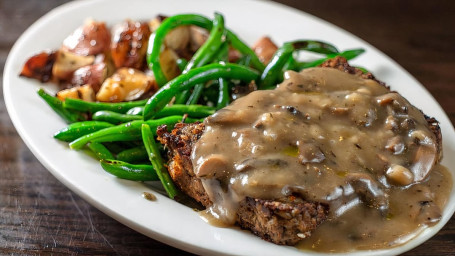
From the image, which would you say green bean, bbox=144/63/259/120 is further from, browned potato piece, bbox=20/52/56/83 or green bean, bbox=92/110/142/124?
browned potato piece, bbox=20/52/56/83

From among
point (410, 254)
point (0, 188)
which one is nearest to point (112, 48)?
point (0, 188)

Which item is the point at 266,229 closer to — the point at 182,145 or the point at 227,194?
the point at 227,194

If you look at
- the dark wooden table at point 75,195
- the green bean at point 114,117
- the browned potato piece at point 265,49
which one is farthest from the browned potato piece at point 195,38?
the dark wooden table at point 75,195

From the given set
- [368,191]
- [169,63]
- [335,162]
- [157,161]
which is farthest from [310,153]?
[169,63]

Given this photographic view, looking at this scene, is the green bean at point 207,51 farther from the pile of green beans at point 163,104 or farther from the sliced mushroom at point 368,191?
the sliced mushroom at point 368,191

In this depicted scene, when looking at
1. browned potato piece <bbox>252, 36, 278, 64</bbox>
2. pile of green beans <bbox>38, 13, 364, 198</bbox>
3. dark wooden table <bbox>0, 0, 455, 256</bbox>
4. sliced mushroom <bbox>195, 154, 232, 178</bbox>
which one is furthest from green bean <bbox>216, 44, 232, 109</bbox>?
dark wooden table <bbox>0, 0, 455, 256</bbox>

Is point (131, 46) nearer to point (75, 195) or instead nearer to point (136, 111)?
point (136, 111)
